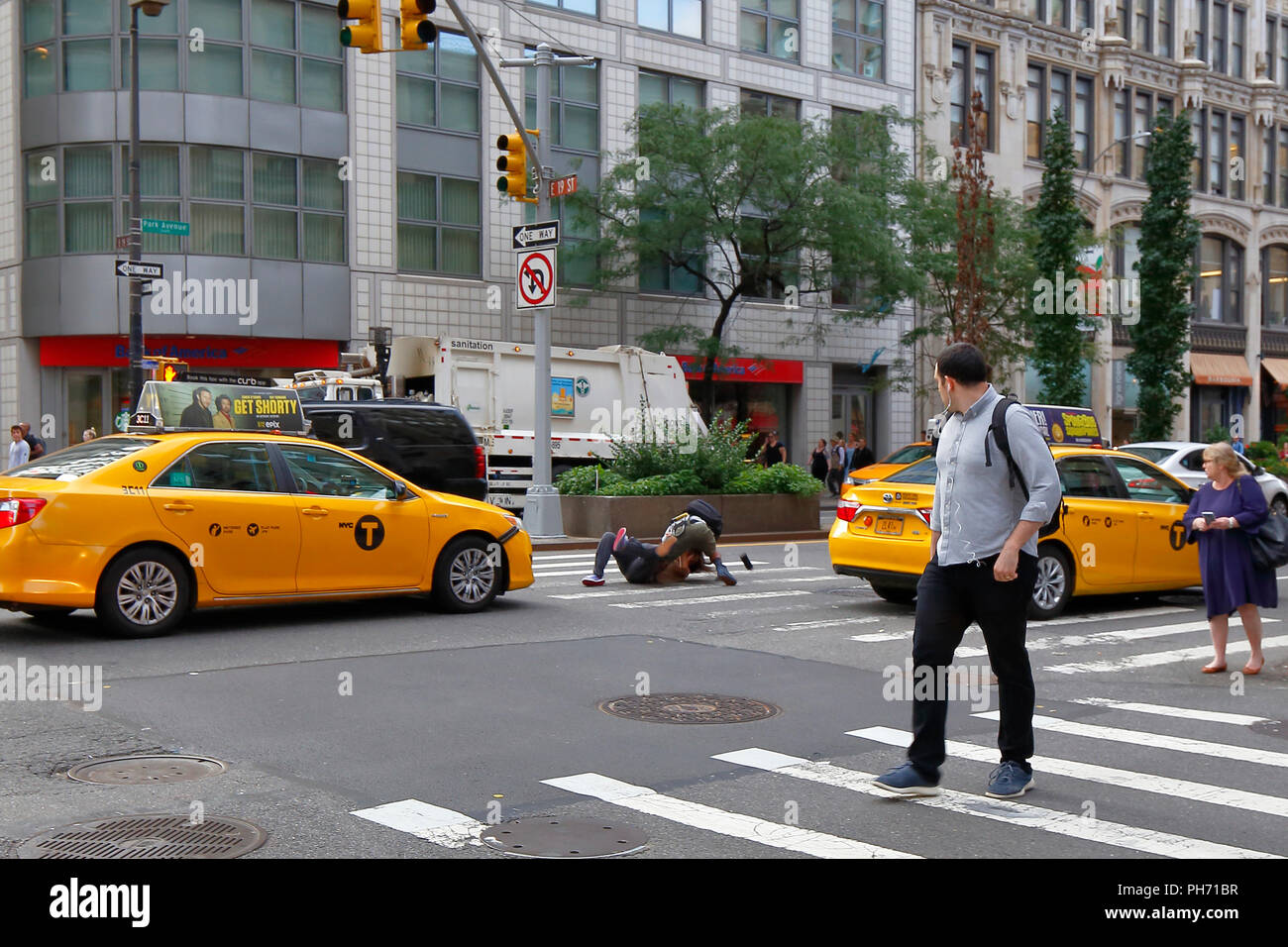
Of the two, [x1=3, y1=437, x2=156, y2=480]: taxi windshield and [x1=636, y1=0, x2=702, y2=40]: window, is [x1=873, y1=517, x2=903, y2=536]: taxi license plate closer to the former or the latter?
[x1=3, y1=437, x2=156, y2=480]: taxi windshield

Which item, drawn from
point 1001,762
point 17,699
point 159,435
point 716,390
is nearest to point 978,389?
point 1001,762

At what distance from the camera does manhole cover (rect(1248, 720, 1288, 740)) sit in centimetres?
786

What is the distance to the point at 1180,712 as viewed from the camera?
852 centimetres

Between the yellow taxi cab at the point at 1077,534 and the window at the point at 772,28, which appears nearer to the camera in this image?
the yellow taxi cab at the point at 1077,534

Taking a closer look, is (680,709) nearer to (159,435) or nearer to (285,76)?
(159,435)

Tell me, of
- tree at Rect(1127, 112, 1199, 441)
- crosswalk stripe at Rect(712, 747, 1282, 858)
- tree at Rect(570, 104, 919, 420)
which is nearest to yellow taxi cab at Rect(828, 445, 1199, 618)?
crosswalk stripe at Rect(712, 747, 1282, 858)

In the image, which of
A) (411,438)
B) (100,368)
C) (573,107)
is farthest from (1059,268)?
(100,368)

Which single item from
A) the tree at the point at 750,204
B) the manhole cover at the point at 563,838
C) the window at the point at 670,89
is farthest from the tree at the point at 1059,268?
the manhole cover at the point at 563,838

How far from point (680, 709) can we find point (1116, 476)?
7005mm

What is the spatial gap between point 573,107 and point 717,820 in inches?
1136

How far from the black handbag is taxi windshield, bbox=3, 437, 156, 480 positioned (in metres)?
8.42

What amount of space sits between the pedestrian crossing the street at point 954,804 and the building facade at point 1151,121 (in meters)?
31.9

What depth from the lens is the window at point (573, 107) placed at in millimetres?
32281

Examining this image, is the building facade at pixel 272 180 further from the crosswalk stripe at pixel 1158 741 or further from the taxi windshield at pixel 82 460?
the crosswalk stripe at pixel 1158 741
